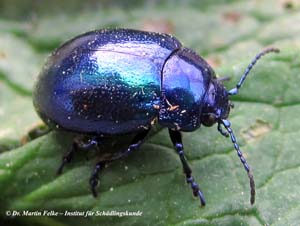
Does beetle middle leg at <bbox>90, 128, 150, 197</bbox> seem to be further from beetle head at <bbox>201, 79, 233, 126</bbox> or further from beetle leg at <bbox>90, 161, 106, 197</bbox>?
beetle head at <bbox>201, 79, 233, 126</bbox>

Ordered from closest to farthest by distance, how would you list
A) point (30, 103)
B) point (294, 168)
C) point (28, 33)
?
point (294, 168) → point (30, 103) → point (28, 33)

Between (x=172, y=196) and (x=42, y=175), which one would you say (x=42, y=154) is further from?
(x=172, y=196)

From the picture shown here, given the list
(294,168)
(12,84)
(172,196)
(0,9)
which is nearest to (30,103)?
(12,84)

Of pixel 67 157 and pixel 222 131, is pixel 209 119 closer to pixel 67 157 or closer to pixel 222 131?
pixel 222 131

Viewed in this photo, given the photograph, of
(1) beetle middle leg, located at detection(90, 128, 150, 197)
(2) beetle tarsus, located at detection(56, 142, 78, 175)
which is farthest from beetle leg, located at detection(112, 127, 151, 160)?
(2) beetle tarsus, located at detection(56, 142, 78, 175)

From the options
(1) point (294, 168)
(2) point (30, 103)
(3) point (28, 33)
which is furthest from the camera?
(3) point (28, 33)

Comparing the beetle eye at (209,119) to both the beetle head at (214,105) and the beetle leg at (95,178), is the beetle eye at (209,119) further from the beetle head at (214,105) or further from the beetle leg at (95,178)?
the beetle leg at (95,178)
